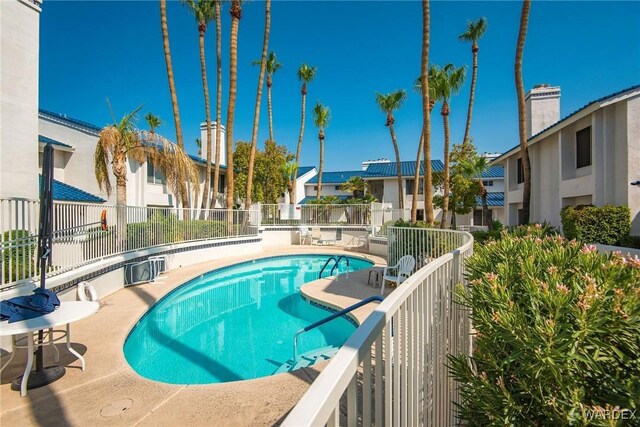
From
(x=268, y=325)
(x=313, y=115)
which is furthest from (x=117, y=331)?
(x=313, y=115)

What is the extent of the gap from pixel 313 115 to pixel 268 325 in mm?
27942

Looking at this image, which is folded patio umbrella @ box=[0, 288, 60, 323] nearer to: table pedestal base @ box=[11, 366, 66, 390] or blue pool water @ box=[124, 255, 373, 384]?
table pedestal base @ box=[11, 366, 66, 390]

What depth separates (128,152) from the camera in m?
12.2

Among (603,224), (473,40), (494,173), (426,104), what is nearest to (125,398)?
(426,104)

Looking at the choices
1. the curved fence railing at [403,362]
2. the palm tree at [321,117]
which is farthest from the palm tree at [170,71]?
the palm tree at [321,117]

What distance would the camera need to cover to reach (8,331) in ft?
11.8

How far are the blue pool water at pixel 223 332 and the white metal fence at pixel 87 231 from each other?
2.13 metres

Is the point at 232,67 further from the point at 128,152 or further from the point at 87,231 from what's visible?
the point at 87,231

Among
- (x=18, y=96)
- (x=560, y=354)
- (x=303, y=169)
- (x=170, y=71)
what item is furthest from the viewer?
(x=303, y=169)

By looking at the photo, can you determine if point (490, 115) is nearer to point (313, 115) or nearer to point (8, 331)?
point (313, 115)

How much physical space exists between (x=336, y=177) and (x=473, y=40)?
21.0 meters

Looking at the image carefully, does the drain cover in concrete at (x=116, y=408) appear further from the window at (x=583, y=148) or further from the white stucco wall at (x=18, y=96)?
the window at (x=583, y=148)

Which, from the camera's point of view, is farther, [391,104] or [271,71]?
[271,71]

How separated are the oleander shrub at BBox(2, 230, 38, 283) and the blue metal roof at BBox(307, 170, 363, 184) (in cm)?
3585
